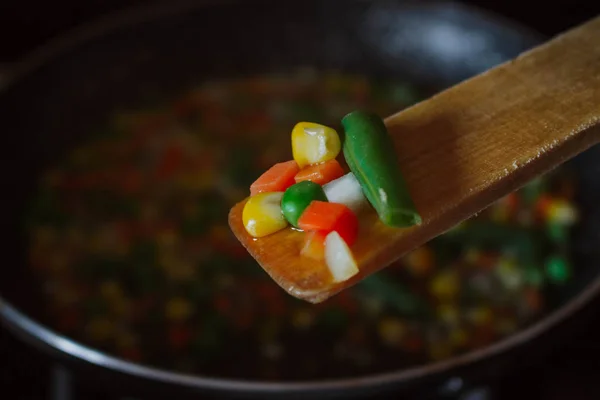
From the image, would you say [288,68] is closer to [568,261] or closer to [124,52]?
[124,52]

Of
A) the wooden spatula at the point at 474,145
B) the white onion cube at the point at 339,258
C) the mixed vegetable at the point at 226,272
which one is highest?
the white onion cube at the point at 339,258

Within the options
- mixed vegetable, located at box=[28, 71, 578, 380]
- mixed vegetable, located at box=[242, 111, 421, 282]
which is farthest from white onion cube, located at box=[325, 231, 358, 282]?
mixed vegetable, located at box=[28, 71, 578, 380]

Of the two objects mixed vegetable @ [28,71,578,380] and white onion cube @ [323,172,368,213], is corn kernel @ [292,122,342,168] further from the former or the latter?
mixed vegetable @ [28,71,578,380]

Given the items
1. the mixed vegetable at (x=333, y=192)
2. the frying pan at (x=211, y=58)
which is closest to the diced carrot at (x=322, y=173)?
the mixed vegetable at (x=333, y=192)

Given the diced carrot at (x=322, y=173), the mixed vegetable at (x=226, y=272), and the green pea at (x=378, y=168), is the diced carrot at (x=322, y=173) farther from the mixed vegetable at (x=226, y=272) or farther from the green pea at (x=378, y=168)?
the mixed vegetable at (x=226, y=272)

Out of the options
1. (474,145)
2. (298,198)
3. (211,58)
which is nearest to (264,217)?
(298,198)

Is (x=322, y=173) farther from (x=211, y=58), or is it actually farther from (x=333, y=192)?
(x=211, y=58)
